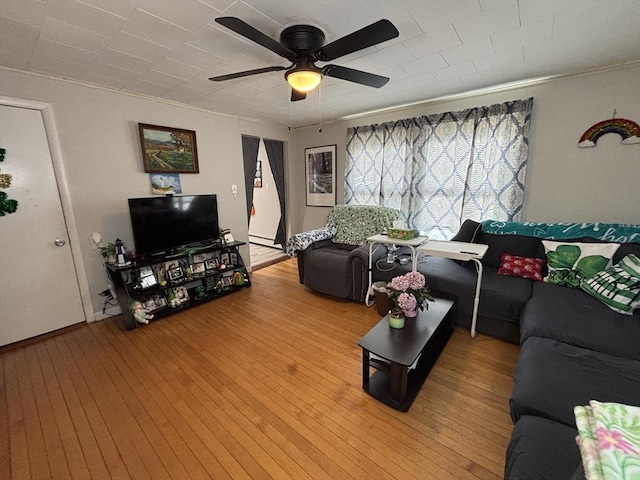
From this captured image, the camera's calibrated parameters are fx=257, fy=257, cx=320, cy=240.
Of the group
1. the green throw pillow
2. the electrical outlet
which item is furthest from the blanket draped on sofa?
the electrical outlet

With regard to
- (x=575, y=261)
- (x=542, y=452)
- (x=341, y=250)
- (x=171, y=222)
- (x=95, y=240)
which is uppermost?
(x=171, y=222)

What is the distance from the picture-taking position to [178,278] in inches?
123

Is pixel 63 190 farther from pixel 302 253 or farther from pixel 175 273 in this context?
pixel 302 253

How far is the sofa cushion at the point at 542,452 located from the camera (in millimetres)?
856

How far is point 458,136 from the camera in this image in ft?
10.6

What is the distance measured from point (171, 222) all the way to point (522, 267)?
12.5 feet

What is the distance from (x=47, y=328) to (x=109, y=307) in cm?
51

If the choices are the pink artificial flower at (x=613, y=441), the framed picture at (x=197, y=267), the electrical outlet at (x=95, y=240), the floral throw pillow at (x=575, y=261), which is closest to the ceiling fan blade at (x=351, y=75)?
the pink artificial flower at (x=613, y=441)

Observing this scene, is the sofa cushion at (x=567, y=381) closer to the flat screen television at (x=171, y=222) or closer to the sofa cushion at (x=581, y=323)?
the sofa cushion at (x=581, y=323)

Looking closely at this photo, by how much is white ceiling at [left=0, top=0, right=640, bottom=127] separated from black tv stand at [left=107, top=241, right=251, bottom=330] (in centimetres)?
186

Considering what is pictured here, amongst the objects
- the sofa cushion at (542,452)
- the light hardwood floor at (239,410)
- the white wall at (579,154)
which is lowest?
the light hardwood floor at (239,410)

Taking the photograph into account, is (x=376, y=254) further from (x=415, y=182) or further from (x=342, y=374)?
(x=342, y=374)

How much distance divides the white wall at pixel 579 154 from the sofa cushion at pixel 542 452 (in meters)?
2.64

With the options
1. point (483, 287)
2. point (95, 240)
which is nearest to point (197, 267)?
point (95, 240)
